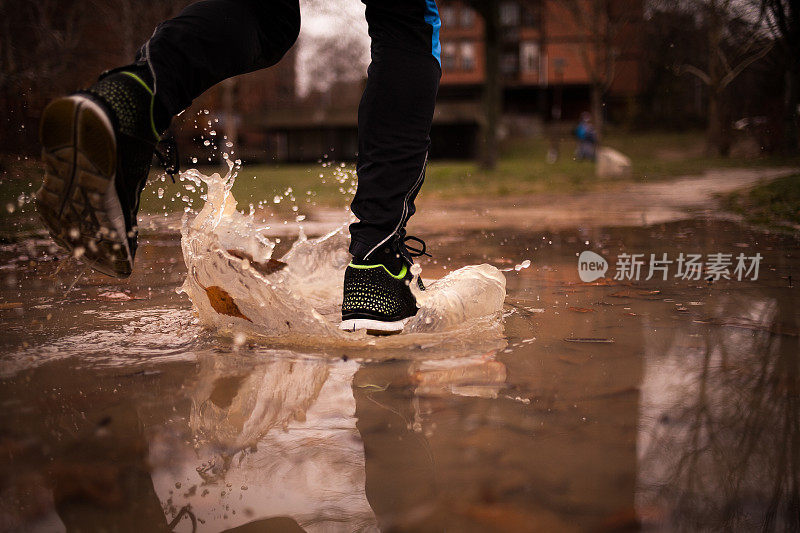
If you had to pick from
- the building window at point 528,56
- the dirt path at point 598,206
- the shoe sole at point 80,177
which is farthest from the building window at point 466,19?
the shoe sole at point 80,177

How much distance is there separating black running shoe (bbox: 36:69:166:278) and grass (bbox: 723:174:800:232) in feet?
11.2

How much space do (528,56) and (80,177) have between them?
4013 centimetres

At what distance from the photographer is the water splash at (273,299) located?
178 centimetres

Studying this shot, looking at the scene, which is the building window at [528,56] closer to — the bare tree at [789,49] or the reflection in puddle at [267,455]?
the bare tree at [789,49]

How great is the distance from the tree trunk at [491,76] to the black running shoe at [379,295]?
13.0 metres

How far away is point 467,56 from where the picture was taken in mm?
38531

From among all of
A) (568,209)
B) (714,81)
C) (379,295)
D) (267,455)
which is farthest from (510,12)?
(267,455)

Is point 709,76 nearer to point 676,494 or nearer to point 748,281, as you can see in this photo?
point 748,281

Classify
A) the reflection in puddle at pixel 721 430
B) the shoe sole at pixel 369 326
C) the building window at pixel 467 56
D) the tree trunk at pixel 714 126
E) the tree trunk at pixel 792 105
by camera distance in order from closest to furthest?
the reflection in puddle at pixel 721 430 → the shoe sole at pixel 369 326 → the tree trunk at pixel 792 105 → the tree trunk at pixel 714 126 → the building window at pixel 467 56

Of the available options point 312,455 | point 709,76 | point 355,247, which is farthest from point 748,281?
point 709,76

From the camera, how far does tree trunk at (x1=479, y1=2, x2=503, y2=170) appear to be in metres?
13.8

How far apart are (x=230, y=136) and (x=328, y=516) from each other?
2791cm

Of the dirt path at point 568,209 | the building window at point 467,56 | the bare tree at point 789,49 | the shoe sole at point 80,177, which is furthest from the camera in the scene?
the building window at point 467,56

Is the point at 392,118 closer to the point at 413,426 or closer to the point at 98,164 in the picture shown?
the point at 98,164
